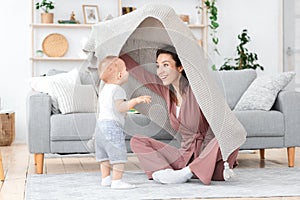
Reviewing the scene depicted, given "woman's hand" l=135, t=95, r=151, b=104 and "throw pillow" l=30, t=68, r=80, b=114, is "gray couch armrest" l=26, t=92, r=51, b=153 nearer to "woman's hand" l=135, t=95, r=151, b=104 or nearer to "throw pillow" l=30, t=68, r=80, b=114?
"throw pillow" l=30, t=68, r=80, b=114

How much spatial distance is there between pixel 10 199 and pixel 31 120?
3.48ft

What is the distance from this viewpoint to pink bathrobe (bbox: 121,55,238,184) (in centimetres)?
386

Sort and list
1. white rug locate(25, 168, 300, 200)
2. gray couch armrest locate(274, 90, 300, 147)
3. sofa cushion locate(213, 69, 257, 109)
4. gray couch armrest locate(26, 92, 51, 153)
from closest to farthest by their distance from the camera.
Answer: white rug locate(25, 168, 300, 200) → gray couch armrest locate(26, 92, 51, 153) → gray couch armrest locate(274, 90, 300, 147) → sofa cushion locate(213, 69, 257, 109)

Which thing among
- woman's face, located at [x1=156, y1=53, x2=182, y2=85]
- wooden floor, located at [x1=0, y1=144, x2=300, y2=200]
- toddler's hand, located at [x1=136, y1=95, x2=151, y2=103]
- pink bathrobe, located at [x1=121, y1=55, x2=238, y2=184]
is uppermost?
woman's face, located at [x1=156, y1=53, x2=182, y2=85]

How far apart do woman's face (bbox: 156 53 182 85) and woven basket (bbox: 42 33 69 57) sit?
3.40m

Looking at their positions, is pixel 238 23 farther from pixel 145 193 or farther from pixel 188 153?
pixel 145 193

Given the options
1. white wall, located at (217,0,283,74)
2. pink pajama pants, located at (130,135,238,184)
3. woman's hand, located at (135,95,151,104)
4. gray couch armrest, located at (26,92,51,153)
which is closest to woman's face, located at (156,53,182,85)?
woman's hand, located at (135,95,151,104)

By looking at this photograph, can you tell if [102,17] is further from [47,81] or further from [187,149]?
[187,149]

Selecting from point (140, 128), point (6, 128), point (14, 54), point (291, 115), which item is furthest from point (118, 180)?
point (14, 54)

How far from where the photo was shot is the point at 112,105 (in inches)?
141

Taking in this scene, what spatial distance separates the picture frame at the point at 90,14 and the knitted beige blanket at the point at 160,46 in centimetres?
315

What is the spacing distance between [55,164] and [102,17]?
2439 mm

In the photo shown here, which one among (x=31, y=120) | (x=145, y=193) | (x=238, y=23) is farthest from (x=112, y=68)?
(x=238, y=23)

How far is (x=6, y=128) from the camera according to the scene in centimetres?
661
